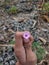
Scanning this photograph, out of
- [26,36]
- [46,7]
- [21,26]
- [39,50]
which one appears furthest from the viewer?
[46,7]

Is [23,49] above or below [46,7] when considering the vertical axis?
above

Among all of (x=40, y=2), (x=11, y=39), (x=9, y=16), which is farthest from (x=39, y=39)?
(x=40, y=2)

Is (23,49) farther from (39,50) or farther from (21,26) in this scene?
(21,26)

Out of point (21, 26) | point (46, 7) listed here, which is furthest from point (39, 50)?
point (46, 7)

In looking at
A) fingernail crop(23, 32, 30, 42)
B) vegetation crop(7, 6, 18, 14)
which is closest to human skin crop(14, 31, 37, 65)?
fingernail crop(23, 32, 30, 42)

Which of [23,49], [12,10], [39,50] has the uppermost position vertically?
[23,49]

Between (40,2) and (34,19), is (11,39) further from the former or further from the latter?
(40,2)

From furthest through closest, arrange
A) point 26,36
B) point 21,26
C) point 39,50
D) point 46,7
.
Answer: point 46,7 → point 21,26 → point 39,50 → point 26,36

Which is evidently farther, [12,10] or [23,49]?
[12,10]

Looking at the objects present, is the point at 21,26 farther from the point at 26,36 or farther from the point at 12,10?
the point at 26,36
